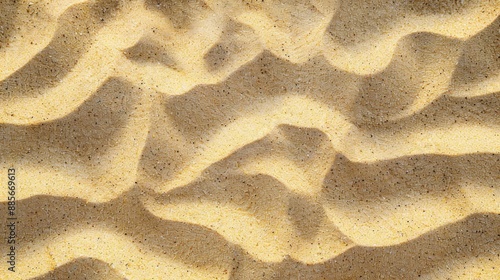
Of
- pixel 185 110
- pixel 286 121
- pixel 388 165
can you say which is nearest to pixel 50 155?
pixel 185 110

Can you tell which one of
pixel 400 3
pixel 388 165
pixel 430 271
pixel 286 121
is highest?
pixel 400 3

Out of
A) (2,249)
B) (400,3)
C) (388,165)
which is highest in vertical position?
(400,3)

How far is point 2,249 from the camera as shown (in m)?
1.11

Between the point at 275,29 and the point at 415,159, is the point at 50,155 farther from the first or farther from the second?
the point at 415,159

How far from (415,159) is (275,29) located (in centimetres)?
53

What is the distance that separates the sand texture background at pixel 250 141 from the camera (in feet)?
3.65

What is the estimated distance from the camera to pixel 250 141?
3.71ft

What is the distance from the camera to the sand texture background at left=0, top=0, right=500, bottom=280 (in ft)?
3.65

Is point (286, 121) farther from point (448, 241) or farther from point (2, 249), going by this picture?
point (2, 249)

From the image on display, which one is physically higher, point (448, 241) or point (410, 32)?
point (410, 32)

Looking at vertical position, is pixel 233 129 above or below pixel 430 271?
above

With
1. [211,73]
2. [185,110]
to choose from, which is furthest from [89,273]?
[211,73]

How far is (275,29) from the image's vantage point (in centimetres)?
116

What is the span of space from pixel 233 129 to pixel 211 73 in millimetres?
169
